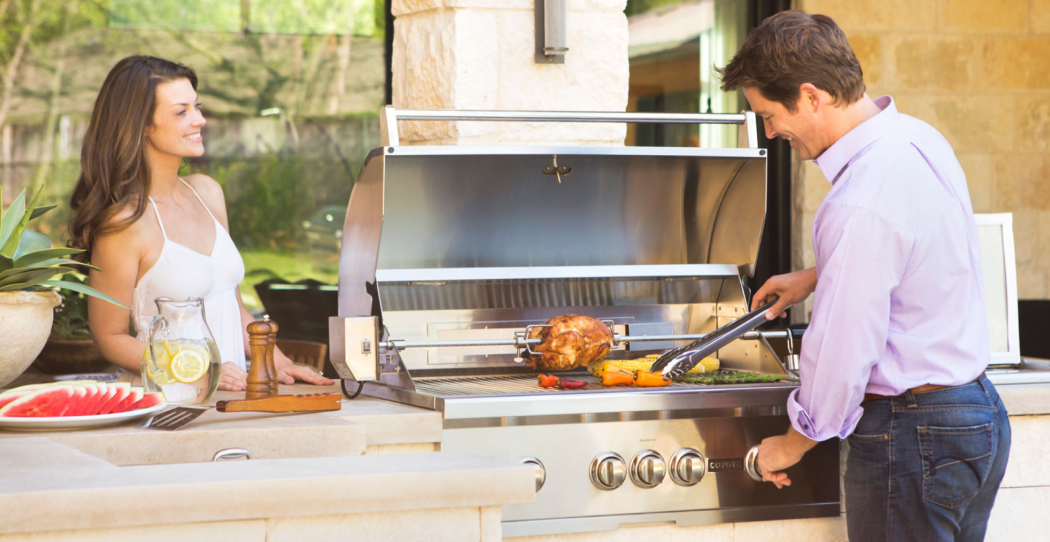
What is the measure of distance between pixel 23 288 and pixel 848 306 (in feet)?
5.29

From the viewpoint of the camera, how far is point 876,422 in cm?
193

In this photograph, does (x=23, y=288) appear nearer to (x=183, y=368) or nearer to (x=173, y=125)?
(x=183, y=368)

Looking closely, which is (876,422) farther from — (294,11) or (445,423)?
(294,11)

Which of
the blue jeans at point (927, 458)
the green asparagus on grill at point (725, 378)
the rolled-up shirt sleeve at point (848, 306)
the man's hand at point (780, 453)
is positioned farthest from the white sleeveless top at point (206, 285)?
the blue jeans at point (927, 458)

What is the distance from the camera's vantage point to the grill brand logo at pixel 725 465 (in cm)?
221

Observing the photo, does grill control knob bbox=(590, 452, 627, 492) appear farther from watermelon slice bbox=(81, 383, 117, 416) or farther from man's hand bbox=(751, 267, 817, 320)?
watermelon slice bbox=(81, 383, 117, 416)

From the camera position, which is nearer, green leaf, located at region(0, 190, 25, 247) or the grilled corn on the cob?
green leaf, located at region(0, 190, 25, 247)

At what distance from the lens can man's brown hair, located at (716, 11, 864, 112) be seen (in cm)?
191

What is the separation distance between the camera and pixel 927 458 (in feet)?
6.18

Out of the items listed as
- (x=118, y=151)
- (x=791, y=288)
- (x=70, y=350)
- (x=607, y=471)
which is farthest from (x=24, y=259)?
(x=70, y=350)

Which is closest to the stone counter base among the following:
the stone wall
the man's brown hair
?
the man's brown hair

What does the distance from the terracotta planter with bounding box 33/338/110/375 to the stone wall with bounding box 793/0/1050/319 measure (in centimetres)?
330

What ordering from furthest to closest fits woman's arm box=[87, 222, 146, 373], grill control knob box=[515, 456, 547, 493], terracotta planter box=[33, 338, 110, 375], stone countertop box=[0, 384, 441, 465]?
terracotta planter box=[33, 338, 110, 375] → woman's arm box=[87, 222, 146, 373] → grill control knob box=[515, 456, 547, 493] → stone countertop box=[0, 384, 441, 465]

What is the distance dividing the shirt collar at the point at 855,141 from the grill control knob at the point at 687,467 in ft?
2.19
